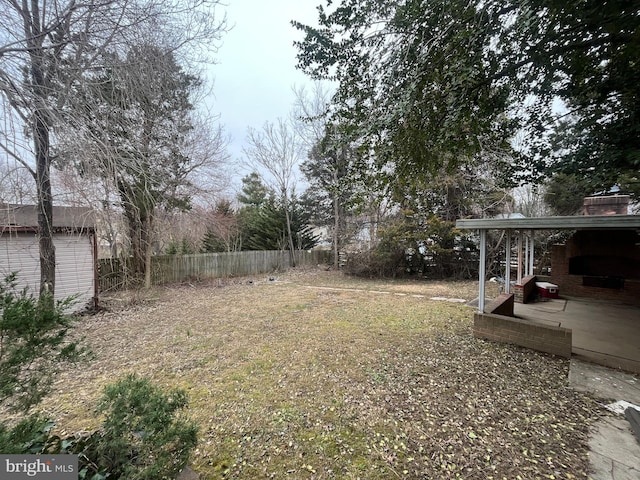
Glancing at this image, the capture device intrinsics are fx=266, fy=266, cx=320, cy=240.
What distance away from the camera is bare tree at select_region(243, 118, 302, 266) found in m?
14.5

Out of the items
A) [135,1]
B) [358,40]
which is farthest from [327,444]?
[358,40]

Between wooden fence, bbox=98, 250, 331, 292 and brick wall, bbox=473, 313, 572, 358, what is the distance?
8.01 m

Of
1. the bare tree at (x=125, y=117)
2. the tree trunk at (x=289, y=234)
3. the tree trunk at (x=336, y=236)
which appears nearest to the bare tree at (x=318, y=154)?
the tree trunk at (x=336, y=236)

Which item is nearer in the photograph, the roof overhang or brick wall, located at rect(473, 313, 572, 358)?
the roof overhang

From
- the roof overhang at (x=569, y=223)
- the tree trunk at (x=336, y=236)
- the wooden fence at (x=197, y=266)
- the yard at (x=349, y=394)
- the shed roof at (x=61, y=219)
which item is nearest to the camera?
the yard at (x=349, y=394)

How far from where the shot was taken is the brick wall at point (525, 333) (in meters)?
3.72

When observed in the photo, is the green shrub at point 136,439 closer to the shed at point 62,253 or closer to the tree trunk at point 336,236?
the shed at point 62,253

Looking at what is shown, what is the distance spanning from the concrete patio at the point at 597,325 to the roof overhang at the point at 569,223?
1.74 meters

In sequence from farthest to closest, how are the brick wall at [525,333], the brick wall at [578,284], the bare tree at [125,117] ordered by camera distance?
the brick wall at [578,284]
the brick wall at [525,333]
the bare tree at [125,117]

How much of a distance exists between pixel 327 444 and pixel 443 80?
3.61 meters

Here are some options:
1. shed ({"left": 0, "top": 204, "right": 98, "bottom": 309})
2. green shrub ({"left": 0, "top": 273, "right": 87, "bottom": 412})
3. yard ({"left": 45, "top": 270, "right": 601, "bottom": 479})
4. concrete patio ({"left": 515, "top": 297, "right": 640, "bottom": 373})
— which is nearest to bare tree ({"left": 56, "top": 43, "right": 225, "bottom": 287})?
green shrub ({"left": 0, "top": 273, "right": 87, "bottom": 412})

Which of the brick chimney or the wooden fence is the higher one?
the brick chimney

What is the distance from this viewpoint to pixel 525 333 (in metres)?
4.02

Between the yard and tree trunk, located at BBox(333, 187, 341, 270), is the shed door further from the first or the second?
tree trunk, located at BBox(333, 187, 341, 270)
